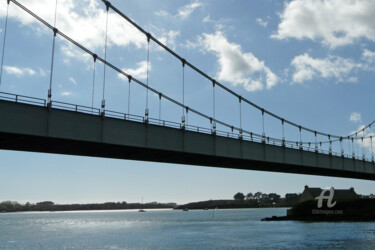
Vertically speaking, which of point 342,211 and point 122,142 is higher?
point 122,142

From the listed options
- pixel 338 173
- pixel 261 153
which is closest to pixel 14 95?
pixel 261 153

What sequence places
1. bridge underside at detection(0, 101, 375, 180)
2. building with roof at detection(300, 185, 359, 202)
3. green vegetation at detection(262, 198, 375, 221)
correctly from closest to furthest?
1. bridge underside at detection(0, 101, 375, 180)
2. green vegetation at detection(262, 198, 375, 221)
3. building with roof at detection(300, 185, 359, 202)

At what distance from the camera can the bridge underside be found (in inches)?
1266

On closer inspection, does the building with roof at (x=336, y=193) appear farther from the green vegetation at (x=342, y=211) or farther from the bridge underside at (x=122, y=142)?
the bridge underside at (x=122, y=142)

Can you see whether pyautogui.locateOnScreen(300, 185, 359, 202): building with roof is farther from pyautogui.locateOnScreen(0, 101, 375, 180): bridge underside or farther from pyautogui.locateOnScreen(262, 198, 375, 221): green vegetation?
pyautogui.locateOnScreen(0, 101, 375, 180): bridge underside

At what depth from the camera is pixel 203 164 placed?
52344 millimetres

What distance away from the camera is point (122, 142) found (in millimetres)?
37719

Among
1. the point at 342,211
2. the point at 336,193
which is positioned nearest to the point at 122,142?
the point at 342,211

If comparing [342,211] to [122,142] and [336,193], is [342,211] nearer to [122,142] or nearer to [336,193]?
[336,193]

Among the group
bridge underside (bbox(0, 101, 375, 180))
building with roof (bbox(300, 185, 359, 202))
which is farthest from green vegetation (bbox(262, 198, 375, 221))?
bridge underside (bbox(0, 101, 375, 180))

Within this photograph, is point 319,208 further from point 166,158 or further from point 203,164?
point 166,158

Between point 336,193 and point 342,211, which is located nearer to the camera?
point 342,211

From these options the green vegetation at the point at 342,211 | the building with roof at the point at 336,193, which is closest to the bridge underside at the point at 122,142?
the green vegetation at the point at 342,211

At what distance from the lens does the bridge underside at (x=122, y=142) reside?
32.2 m
